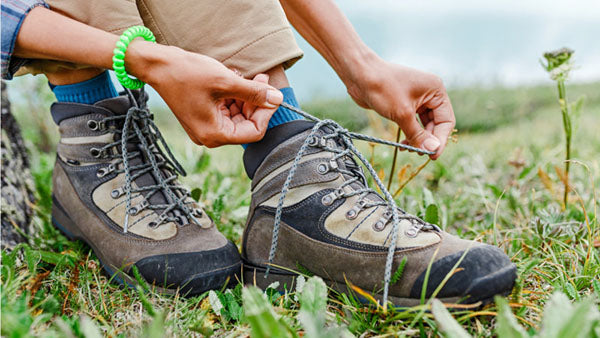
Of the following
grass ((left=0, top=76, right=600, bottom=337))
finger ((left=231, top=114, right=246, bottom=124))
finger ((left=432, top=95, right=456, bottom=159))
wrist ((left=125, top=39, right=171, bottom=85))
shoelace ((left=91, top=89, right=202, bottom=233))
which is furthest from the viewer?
finger ((left=432, top=95, right=456, bottom=159))

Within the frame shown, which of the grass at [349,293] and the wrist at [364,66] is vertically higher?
the wrist at [364,66]

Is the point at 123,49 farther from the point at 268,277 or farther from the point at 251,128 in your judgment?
the point at 268,277

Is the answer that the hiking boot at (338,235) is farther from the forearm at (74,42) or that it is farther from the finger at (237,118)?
the forearm at (74,42)

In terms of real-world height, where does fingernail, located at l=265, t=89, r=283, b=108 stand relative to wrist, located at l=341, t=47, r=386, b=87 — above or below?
above

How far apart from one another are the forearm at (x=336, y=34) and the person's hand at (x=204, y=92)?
1.47ft

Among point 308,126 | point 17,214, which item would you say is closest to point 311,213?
point 308,126

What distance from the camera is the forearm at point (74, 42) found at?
3.47 ft

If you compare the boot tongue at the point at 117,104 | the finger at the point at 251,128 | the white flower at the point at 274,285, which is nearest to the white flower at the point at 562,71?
the finger at the point at 251,128

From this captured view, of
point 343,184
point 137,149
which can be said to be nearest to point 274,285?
point 343,184

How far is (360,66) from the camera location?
1.47 meters

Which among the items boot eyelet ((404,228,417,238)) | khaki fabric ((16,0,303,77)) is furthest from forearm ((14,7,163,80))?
boot eyelet ((404,228,417,238))

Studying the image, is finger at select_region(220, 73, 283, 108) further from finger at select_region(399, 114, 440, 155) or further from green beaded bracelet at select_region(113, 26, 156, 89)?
finger at select_region(399, 114, 440, 155)

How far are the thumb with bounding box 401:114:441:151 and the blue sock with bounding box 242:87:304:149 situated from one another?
Answer: 1.13 ft

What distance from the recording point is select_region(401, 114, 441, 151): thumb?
1.39 metres
